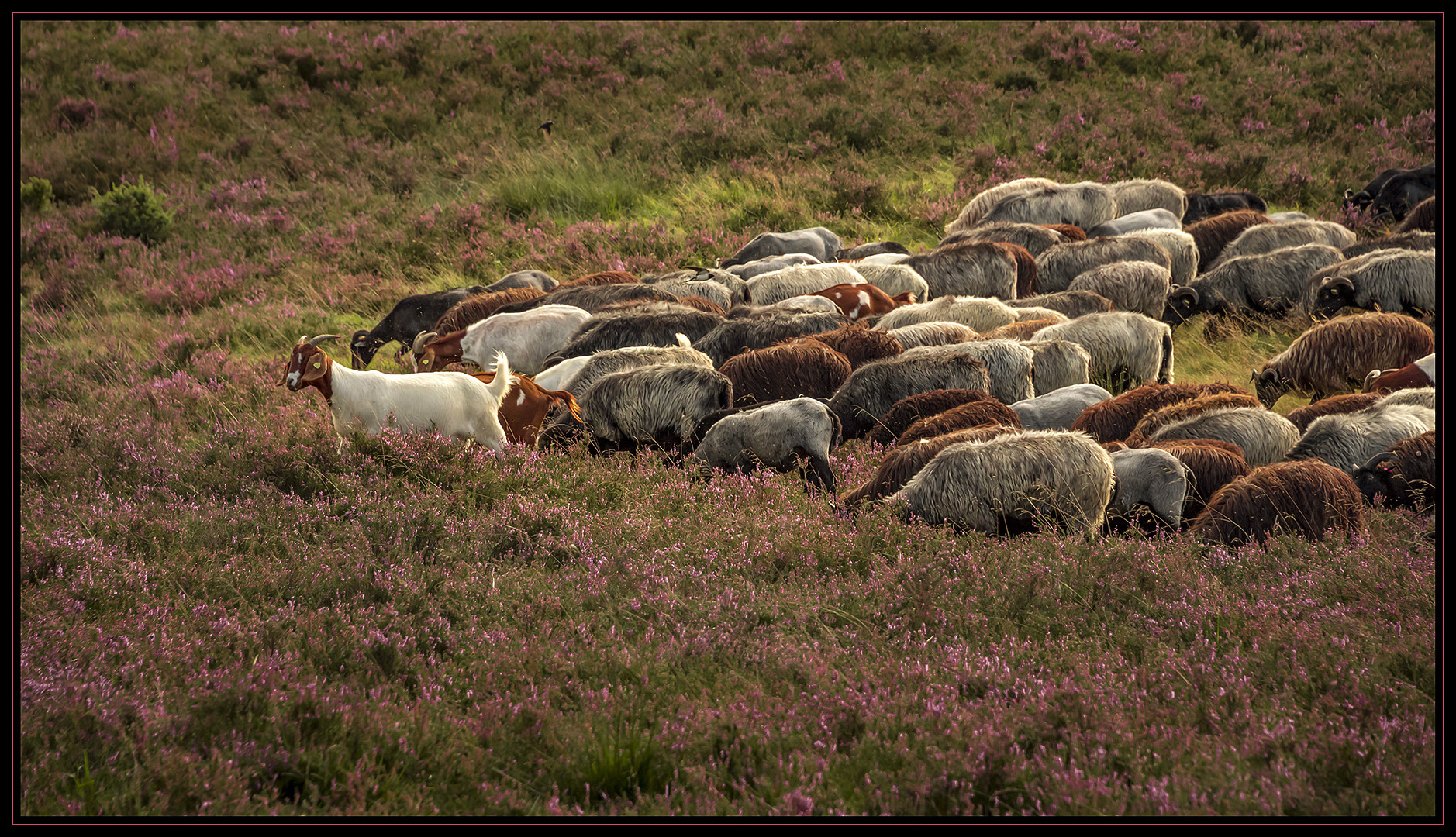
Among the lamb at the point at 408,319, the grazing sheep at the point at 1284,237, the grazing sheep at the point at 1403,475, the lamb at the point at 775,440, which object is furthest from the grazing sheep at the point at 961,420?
the grazing sheep at the point at 1284,237

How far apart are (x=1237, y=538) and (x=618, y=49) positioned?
2256cm

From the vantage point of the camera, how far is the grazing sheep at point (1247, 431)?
6.46m

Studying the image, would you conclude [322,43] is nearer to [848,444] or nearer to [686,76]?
[686,76]

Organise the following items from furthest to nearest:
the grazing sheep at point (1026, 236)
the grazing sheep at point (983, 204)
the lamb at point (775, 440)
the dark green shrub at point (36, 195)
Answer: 1. the dark green shrub at point (36, 195)
2. the grazing sheep at point (983, 204)
3. the grazing sheep at point (1026, 236)
4. the lamb at point (775, 440)

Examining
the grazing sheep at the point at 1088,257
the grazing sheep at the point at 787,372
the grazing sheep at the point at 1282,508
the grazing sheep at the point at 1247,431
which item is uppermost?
the grazing sheep at the point at 1088,257

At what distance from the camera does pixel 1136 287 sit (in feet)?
36.5

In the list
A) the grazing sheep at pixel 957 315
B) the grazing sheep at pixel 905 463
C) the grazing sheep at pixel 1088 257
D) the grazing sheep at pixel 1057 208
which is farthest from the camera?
the grazing sheep at pixel 1057 208

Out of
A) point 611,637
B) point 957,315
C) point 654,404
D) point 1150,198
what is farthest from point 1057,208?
point 611,637

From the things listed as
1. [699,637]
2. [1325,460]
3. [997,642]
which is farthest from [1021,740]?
[1325,460]

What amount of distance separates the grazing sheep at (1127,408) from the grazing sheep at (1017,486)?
1678 millimetres

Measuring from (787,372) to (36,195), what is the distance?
17.8 meters

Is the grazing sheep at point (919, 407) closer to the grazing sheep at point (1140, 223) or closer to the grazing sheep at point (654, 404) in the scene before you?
the grazing sheep at point (654, 404)

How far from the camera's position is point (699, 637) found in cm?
391

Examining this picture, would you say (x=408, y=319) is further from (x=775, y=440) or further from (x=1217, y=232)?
(x=1217, y=232)
